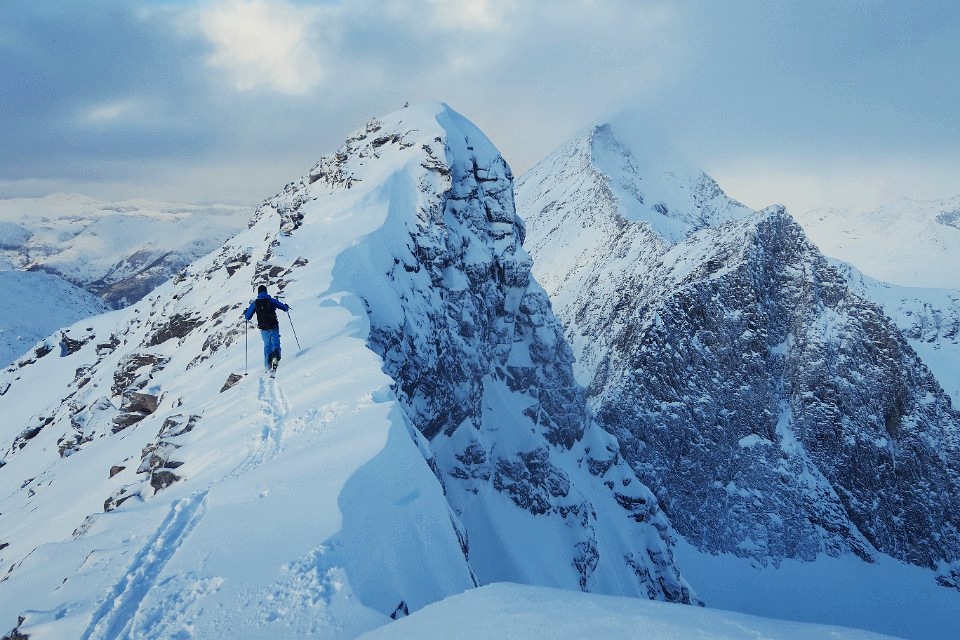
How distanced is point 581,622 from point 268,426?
30.9 ft

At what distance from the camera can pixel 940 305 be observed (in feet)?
573

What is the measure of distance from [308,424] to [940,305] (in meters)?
216

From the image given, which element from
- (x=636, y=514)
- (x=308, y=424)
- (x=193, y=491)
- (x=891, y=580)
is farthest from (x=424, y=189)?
(x=891, y=580)

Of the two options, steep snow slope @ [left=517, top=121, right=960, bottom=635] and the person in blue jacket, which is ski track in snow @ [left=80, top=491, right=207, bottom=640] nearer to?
the person in blue jacket

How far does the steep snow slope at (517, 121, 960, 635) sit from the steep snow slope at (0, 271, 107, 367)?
6014 inches

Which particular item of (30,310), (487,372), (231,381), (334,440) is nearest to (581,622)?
(334,440)

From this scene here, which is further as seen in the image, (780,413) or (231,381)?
(780,413)

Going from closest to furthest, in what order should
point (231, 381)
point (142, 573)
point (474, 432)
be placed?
point (142, 573), point (231, 381), point (474, 432)

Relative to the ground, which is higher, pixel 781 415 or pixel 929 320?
pixel 929 320

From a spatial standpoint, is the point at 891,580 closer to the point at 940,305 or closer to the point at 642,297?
the point at 642,297

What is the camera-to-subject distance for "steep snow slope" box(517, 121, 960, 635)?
7981 centimetres

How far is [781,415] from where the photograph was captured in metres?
84.6

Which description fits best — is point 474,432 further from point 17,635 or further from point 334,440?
point 17,635

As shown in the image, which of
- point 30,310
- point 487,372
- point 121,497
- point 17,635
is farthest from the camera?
point 30,310
